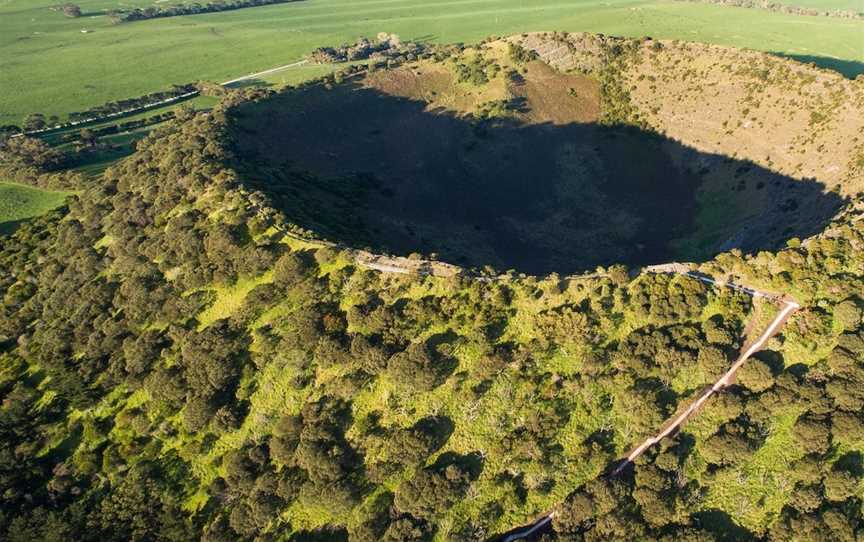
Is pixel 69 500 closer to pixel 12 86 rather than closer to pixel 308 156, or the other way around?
pixel 308 156

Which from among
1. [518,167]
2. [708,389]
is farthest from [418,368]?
[518,167]

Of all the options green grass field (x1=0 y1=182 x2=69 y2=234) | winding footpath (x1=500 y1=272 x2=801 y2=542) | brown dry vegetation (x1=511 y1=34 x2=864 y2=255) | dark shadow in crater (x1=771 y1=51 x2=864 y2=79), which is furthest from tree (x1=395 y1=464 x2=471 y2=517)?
dark shadow in crater (x1=771 y1=51 x2=864 y2=79)

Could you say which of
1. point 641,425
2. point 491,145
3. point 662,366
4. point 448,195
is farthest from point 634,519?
point 491,145

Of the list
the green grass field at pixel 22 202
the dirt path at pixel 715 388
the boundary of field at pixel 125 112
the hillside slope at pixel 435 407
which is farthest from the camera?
the boundary of field at pixel 125 112

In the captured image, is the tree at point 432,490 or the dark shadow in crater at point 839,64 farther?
the dark shadow in crater at point 839,64

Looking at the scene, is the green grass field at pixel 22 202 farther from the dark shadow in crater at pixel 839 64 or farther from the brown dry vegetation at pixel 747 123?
the dark shadow in crater at pixel 839 64

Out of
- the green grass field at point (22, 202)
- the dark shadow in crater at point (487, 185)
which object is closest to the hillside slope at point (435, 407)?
the dark shadow in crater at point (487, 185)
